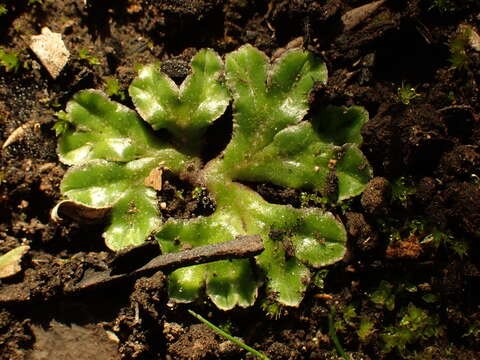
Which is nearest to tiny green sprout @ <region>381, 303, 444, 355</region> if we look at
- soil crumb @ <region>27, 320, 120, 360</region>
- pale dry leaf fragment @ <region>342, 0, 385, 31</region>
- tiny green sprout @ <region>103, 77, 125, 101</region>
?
soil crumb @ <region>27, 320, 120, 360</region>

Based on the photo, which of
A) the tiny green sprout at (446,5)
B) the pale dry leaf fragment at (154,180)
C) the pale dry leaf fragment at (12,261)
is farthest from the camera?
the pale dry leaf fragment at (154,180)

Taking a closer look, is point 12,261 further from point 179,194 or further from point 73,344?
point 179,194

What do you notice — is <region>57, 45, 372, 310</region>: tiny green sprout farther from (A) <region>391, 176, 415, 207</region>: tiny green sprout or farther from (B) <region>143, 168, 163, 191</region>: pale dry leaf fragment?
(A) <region>391, 176, 415, 207</region>: tiny green sprout

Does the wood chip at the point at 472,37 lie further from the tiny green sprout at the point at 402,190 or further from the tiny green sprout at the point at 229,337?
the tiny green sprout at the point at 229,337

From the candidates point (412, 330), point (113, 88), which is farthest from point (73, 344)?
point (412, 330)

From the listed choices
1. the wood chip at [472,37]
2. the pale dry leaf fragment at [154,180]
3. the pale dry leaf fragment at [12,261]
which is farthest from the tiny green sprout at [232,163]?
the wood chip at [472,37]

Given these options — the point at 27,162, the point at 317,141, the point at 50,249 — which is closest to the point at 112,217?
the point at 50,249

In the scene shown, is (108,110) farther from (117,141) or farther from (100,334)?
(100,334)
